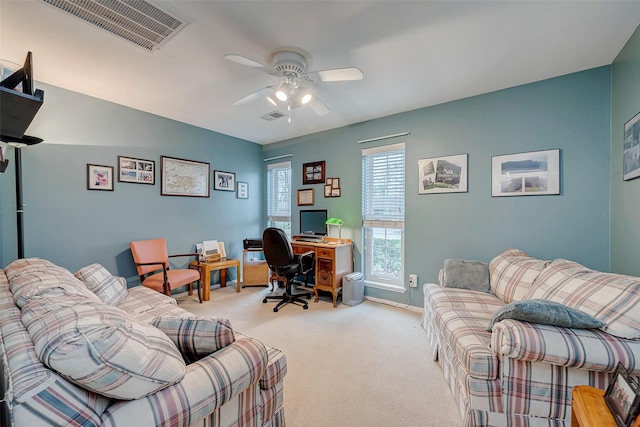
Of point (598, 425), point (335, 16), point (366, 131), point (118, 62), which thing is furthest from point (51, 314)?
point (366, 131)

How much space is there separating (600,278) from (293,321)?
2.58 meters

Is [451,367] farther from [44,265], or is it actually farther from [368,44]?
[44,265]

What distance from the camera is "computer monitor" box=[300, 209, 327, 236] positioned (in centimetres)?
404

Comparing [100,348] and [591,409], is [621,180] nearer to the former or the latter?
[591,409]

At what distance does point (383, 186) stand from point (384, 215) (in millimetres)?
411

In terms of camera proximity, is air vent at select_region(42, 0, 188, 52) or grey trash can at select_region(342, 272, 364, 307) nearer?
air vent at select_region(42, 0, 188, 52)

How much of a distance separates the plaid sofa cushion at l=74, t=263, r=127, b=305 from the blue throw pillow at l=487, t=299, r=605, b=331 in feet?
9.32

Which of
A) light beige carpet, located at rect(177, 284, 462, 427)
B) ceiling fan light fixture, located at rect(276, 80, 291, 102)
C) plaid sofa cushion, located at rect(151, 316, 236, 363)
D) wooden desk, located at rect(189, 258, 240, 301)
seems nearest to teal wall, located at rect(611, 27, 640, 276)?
light beige carpet, located at rect(177, 284, 462, 427)

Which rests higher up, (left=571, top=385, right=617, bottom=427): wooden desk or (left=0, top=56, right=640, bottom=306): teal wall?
(left=0, top=56, right=640, bottom=306): teal wall

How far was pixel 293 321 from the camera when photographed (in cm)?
294

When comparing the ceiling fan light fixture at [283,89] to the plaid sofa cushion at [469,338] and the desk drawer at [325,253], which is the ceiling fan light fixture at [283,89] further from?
the plaid sofa cushion at [469,338]

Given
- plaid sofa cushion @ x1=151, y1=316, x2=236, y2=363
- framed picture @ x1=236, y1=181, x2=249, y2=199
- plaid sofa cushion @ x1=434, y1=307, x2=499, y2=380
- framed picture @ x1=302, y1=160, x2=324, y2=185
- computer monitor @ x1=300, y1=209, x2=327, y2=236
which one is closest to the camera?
plaid sofa cushion @ x1=151, y1=316, x2=236, y2=363

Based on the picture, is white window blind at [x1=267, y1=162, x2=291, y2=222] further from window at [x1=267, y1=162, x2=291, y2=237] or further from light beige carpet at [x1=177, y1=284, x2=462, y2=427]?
light beige carpet at [x1=177, y1=284, x2=462, y2=427]

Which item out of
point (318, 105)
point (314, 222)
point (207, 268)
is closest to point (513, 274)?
point (318, 105)
